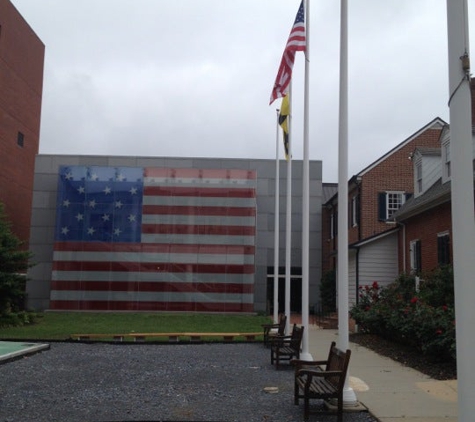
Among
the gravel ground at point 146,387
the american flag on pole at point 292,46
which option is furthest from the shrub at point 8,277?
the american flag on pole at point 292,46

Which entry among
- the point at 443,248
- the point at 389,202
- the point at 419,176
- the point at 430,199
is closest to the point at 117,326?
the point at 443,248

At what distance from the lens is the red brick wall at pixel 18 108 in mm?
38375

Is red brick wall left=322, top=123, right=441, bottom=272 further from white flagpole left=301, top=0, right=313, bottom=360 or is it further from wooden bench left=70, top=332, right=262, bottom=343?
white flagpole left=301, top=0, right=313, bottom=360

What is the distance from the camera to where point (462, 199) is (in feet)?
15.6

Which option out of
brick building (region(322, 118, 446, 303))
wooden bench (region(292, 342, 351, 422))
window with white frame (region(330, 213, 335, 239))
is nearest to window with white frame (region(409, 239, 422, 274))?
brick building (region(322, 118, 446, 303))

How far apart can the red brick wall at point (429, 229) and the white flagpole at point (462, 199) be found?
14.4 m

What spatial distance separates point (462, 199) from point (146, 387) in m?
7.23

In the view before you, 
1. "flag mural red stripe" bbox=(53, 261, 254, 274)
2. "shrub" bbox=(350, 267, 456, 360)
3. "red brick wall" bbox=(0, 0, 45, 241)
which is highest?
"red brick wall" bbox=(0, 0, 45, 241)

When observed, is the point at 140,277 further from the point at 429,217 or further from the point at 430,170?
the point at 429,217

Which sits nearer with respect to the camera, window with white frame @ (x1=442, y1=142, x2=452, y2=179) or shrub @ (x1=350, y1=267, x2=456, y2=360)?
shrub @ (x1=350, y1=267, x2=456, y2=360)

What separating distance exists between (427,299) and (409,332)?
3.52 meters

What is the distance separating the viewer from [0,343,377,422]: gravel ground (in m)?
8.06

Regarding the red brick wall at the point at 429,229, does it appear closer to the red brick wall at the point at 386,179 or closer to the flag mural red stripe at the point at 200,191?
the red brick wall at the point at 386,179

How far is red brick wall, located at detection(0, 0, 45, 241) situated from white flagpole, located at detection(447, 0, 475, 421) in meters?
37.1
